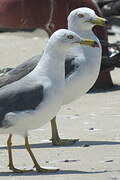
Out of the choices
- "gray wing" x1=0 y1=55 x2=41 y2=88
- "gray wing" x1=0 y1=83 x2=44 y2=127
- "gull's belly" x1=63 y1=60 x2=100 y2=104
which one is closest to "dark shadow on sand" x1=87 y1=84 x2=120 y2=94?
"gull's belly" x1=63 y1=60 x2=100 y2=104

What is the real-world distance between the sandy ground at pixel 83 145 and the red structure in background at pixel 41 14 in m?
1.25

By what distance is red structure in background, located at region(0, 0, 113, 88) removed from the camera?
44.3 feet

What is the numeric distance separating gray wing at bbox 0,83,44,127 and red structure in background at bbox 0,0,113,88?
5.72 meters

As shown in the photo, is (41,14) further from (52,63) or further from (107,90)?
(52,63)

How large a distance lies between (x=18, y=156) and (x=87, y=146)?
0.84 m

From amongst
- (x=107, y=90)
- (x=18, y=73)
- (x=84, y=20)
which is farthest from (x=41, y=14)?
(x=18, y=73)

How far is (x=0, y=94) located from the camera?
7902 millimetres

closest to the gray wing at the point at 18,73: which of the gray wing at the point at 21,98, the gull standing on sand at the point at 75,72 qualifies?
the gull standing on sand at the point at 75,72

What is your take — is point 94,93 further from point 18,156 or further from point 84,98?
point 18,156

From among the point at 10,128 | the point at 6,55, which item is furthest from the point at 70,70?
the point at 6,55

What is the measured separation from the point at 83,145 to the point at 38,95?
158 cm

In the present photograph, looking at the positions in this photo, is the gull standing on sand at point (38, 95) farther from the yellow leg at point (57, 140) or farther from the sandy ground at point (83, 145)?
the yellow leg at point (57, 140)

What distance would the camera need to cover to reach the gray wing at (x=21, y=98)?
7.76 meters

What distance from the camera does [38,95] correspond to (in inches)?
305
